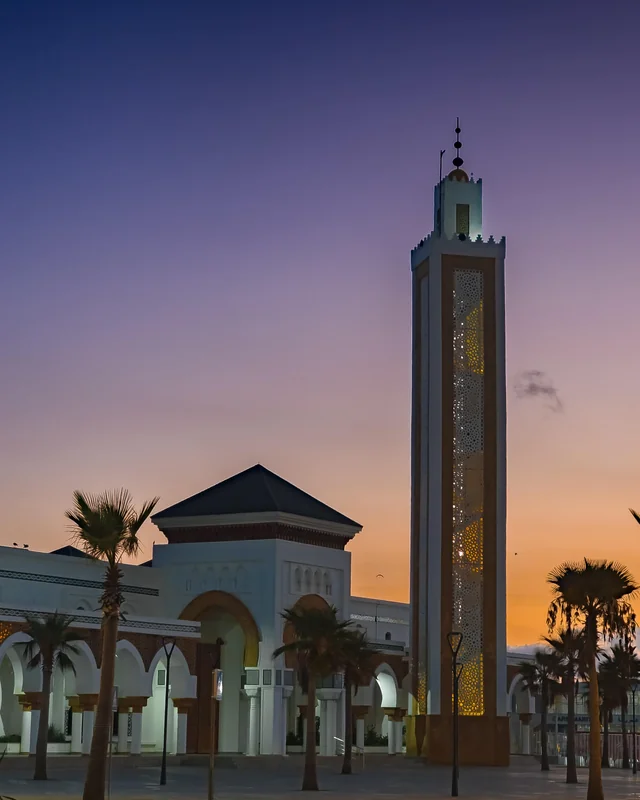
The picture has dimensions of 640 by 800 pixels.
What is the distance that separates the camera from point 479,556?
177ft

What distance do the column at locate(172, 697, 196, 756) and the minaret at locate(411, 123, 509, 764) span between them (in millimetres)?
8978

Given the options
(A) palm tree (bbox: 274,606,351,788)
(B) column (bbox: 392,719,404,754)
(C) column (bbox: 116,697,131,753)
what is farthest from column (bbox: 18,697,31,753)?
(B) column (bbox: 392,719,404,754)


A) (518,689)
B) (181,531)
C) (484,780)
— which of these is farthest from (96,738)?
(518,689)

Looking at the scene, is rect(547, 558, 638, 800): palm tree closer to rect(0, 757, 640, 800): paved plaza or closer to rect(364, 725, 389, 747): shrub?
rect(0, 757, 640, 800): paved plaza

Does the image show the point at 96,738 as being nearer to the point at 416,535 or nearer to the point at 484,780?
the point at 484,780

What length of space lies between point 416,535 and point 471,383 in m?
6.56

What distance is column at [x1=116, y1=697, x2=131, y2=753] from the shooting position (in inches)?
1983

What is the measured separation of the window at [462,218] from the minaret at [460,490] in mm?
42

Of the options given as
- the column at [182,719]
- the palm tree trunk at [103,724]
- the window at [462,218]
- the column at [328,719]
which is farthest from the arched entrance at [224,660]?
the palm tree trunk at [103,724]

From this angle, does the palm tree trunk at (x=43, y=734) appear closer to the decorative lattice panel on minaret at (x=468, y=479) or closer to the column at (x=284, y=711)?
the column at (x=284, y=711)

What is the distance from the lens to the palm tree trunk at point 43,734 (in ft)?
127

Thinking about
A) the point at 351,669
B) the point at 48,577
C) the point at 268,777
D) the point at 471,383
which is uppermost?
the point at 471,383

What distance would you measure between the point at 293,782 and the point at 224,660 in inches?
623

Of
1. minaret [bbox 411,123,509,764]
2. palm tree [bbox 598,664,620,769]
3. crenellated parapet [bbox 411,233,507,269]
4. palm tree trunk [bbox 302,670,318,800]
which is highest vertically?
crenellated parapet [bbox 411,233,507,269]
